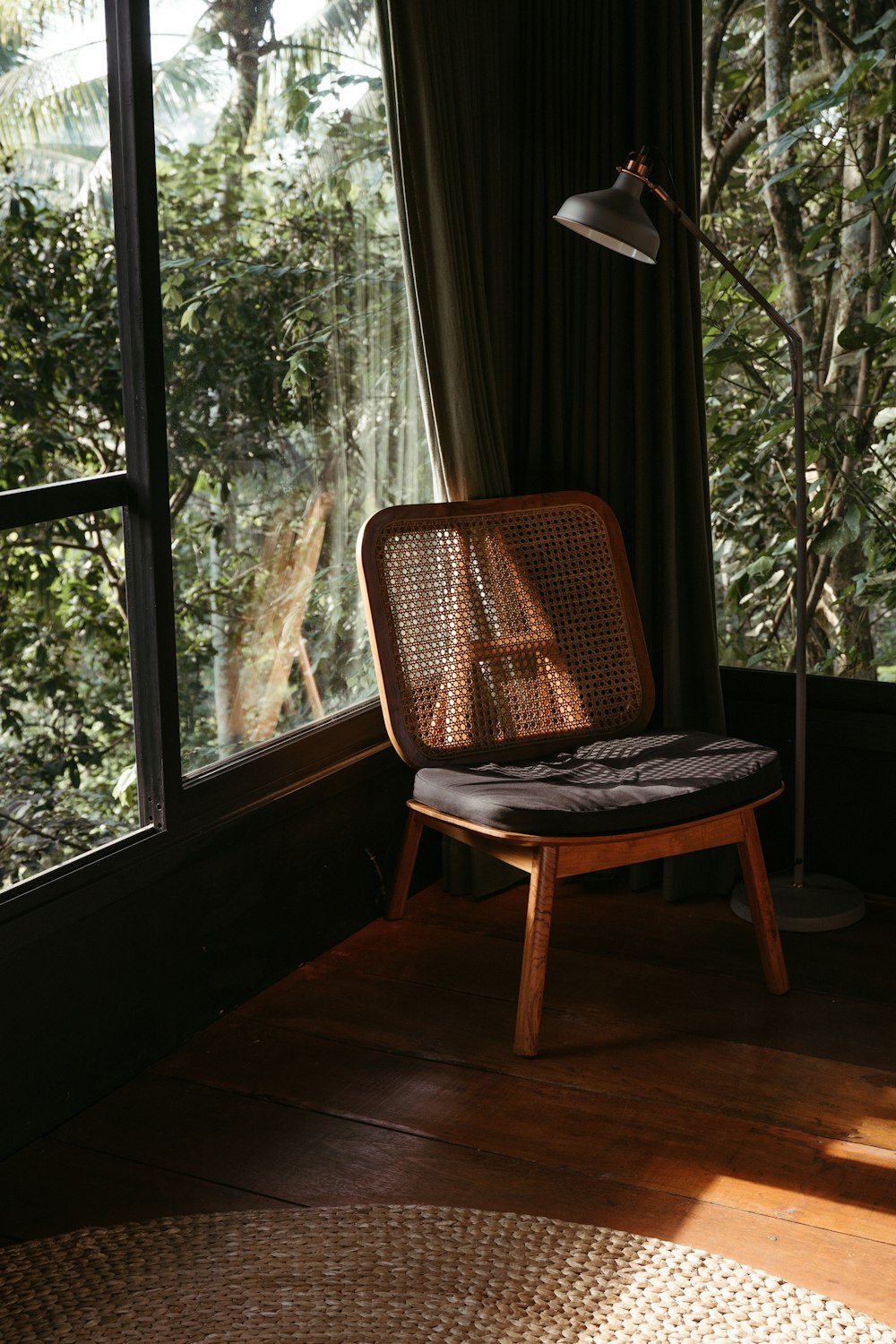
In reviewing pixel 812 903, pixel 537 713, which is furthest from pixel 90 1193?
pixel 812 903

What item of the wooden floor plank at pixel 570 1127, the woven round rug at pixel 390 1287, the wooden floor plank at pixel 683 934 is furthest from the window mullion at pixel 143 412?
the wooden floor plank at pixel 683 934

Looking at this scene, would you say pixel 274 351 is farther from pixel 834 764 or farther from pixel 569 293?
pixel 834 764

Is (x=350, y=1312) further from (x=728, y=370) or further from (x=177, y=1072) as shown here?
(x=728, y=370)

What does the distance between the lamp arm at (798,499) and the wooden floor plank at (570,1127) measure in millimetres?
909

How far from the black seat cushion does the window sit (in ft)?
1.33

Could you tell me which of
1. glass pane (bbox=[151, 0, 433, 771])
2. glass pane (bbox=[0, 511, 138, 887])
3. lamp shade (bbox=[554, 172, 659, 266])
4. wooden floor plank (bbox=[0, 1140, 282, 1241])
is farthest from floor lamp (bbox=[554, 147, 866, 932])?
wooden floor plank (bbox=[0, 1140, 282, 1241])

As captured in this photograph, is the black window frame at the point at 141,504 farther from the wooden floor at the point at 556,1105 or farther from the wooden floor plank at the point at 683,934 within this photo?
the wooden floor plank at the point at 683,934

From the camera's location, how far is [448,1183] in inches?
82.0

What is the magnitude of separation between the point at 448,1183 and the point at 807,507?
1797 mm

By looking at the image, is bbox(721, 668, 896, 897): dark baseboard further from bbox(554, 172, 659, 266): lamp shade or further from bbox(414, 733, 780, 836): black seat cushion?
bbox(554, 172, 659, 266): lamp shade

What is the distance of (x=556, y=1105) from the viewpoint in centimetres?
230

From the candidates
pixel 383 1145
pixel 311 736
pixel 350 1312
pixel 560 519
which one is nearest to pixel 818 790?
pixel 560 519

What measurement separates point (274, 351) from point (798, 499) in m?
1.10

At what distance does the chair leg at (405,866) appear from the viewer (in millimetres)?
2861
